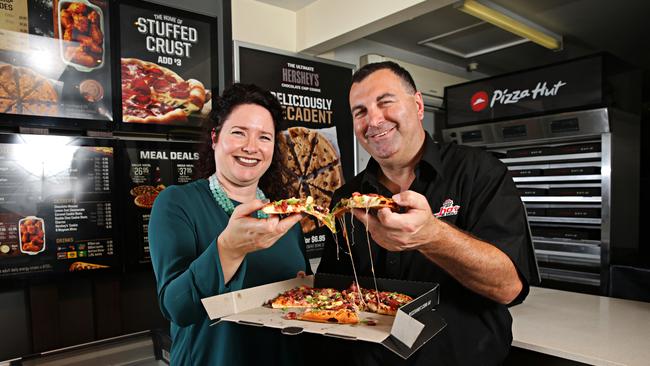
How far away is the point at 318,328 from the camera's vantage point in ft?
4.18

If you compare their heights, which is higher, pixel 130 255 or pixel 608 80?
pixel 608 80

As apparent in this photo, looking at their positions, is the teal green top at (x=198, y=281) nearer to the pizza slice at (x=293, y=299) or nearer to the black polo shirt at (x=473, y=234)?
the pizza slice at (x=293, y=299)

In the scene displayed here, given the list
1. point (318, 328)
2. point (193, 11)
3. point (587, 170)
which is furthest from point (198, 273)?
point (587, 170)

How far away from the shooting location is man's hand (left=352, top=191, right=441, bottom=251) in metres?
1.14

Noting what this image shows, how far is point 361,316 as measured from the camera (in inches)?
57.7

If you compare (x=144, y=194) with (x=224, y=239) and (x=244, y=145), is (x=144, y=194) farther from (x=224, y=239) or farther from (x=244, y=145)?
(x=224, y=239)

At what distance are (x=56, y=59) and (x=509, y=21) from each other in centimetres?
330

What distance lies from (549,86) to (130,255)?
12.9 feet

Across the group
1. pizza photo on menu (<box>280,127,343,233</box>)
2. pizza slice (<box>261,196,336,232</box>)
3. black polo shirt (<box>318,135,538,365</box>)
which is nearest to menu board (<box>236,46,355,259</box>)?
pizza photo on menu (<box>280,127,343,233</box>)

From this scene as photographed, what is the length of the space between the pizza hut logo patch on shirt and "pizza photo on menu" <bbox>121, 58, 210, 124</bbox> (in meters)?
2.05

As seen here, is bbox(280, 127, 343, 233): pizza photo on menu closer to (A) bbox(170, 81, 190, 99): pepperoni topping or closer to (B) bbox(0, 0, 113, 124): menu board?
(A) bbox(170, 81, 190, 99): pepperoni topping

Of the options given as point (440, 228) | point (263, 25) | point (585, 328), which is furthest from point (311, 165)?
point (440, 228)

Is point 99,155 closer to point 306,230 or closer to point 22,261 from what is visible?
point 22,261

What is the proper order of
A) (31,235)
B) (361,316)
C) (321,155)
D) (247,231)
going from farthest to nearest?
(321,155)
(31,235)
(361,316)
(247,231)
